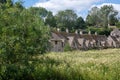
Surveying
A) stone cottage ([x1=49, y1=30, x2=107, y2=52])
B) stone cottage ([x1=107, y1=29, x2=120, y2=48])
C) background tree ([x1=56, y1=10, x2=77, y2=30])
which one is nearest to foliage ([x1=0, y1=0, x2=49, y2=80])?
stone cottage ([x1=49, y1=30, x2=107, y2=52])

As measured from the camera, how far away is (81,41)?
8381cm

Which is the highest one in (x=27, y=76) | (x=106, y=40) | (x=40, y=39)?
(x=40, y=39)

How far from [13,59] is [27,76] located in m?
1.12

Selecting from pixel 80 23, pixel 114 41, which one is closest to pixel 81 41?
pixel 114 41

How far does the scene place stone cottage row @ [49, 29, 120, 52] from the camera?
74562 millimetres

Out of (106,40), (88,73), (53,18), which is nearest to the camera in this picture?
(88,73)

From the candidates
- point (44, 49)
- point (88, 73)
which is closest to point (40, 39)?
point (44, 49)

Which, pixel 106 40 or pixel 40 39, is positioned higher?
pixel 40 39

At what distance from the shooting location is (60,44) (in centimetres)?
7406

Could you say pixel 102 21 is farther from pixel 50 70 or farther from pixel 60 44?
pixel 50 70

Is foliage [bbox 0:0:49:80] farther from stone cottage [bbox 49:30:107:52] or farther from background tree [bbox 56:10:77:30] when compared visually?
background tree [bbox 56:10:77:30]

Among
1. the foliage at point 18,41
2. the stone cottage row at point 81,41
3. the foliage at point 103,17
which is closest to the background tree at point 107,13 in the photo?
the foliage at point 103,17

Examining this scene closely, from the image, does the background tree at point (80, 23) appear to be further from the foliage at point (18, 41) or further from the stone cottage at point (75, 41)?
the foliage at point (18, 41)

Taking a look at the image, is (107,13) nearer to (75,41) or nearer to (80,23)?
(80,23)
